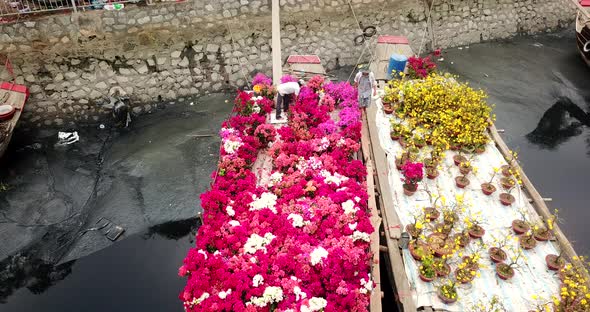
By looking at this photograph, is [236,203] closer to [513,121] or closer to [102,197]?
[102,197]

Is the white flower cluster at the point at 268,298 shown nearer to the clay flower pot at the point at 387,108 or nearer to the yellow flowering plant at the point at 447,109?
the yellow flowering plant at the point at 447,109

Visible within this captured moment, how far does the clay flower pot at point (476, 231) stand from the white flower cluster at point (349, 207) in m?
2.38

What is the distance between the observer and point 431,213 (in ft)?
28.9

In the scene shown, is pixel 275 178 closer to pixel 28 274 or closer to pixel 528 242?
pixel 528 242

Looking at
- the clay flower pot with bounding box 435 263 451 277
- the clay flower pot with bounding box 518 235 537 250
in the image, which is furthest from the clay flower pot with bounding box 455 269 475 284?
the clay flower pot with bounding box 518 235 537 250

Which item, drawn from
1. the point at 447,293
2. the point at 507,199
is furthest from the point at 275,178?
the point at 507,199

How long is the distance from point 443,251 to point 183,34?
10.7m

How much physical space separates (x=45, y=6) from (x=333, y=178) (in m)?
10.7

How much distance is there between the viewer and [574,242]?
10.3m

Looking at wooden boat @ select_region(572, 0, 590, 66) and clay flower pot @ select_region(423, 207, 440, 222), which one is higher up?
wooden boat @ select_region(572, 0, 590, 66)

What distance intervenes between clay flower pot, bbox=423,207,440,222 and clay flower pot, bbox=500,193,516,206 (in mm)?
1576

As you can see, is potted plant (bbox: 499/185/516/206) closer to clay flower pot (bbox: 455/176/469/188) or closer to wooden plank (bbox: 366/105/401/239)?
clay flower pot (bbox: 455/176/469/188)

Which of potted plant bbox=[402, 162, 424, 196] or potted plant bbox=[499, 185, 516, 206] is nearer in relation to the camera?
potted plant bbox=[499, 185, 516, 206]

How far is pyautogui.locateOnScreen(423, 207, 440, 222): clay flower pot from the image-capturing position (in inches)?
345
